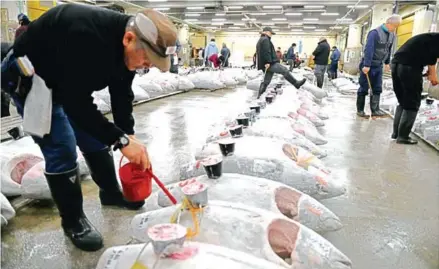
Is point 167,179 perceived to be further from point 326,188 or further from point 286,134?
point 326,188

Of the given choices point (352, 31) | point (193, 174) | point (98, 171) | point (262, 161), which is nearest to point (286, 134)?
point (262, 161)

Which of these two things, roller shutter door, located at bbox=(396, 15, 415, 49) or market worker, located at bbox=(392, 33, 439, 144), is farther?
roller shutter door, located at bbox=(396, 15, 415, 49)

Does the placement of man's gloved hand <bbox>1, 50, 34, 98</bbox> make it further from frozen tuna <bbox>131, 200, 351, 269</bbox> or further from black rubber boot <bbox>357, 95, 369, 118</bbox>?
black rubber boot <bbox>357, 95, 369, 118</bbox>

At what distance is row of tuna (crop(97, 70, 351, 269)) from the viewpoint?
3.18 ft

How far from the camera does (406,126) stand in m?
3.71

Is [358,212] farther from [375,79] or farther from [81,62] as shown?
[375,79]

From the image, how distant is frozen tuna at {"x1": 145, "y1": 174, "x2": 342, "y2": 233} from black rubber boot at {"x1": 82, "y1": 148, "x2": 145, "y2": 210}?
1.88 ft

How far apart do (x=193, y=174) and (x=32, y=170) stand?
937 mm

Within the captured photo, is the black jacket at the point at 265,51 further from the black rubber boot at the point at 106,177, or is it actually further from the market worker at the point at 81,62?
the market worker at the point at 81,62

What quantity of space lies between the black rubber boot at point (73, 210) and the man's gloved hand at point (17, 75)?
393 millimetres

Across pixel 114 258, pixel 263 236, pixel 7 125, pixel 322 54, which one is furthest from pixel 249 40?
pixel 114 258

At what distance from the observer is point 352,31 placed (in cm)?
2059

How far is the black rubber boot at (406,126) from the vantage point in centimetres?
358

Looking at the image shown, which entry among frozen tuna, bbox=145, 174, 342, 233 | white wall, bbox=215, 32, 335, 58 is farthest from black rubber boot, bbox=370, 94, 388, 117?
white wall, bbox=215, 32, 335, 58
